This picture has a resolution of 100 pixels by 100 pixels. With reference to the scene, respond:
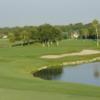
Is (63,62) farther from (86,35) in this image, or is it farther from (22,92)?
(86,35)

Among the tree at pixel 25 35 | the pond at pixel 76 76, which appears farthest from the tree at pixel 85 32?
the pond at pixel 76 76

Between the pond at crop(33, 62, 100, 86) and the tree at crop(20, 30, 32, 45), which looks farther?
the tree at crop(20, 30, 32, 45)

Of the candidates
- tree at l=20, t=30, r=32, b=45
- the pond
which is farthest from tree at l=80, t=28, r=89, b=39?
the pond

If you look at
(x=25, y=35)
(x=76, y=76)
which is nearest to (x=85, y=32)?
(x=25, y=35)

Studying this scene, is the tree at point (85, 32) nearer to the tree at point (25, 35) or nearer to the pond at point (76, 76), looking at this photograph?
the tree at point (25, 35)

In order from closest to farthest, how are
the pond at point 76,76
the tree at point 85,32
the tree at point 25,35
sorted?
the pond at point 76,76 → the tree at point 25,35 → the tree at point 85,32

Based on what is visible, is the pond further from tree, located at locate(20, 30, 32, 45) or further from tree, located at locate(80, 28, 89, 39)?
tree, located at locate(80, 28, 89, 39)

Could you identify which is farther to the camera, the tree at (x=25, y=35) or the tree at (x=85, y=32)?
the tree at (x=85, y=32)

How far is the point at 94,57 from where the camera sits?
58.6 metres

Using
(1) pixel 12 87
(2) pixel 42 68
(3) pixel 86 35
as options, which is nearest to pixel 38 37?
(3) pixel 86 35

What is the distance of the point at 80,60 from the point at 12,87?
33255mm

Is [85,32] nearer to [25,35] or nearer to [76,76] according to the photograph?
[25,35]

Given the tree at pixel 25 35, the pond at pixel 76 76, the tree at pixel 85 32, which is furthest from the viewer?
the tree at pixel 85 32

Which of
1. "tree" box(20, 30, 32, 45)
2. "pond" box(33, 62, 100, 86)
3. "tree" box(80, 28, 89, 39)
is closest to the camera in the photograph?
"pond" box(33, 62, 100, 86)
